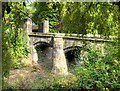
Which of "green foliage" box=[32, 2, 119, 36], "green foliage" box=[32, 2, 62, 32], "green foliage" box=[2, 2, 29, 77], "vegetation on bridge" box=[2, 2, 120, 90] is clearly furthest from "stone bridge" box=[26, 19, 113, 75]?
"green foliage" box=[32, 2, 119, 36]

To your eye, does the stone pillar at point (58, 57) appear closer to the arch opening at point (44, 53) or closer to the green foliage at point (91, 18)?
the arch opening at point (44, 53)

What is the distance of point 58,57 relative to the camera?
7.36 m

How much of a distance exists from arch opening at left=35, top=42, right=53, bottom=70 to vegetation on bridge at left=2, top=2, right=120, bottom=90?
37 centimetres

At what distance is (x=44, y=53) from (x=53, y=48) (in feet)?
3.15

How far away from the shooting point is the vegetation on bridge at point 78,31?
2822 millimetres

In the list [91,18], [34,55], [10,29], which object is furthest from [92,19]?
[34,55]

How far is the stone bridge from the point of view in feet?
23.8

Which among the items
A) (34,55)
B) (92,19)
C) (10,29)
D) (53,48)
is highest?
(92,19)

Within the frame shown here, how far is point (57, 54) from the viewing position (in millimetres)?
7367

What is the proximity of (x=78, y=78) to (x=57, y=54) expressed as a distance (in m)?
2.16

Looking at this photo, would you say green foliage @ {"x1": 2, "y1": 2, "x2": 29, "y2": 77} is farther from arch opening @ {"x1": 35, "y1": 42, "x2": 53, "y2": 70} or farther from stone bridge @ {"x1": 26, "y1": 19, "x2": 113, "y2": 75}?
arch opening @ {"x1": 35, "y1": 42, "x2": 53, "y2": 70}

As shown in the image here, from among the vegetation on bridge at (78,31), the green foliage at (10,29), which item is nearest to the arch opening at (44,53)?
the vegetation on bridge at (78,31)

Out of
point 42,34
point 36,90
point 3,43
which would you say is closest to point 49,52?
point 42,34

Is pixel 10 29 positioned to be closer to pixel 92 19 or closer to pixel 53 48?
pixel 92 19
